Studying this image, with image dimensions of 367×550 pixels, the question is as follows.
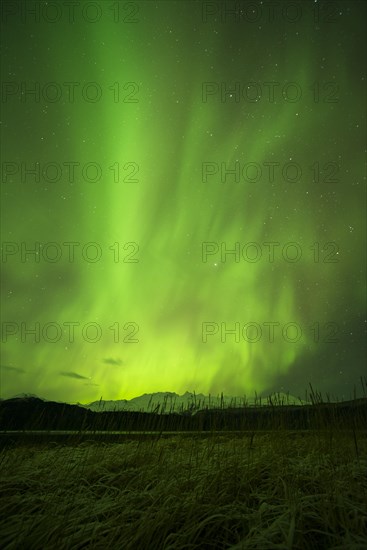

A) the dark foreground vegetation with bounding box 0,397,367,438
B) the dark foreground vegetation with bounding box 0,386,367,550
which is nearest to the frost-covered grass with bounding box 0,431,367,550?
the dark foreground vegetation with bounding box 0,386,367,550

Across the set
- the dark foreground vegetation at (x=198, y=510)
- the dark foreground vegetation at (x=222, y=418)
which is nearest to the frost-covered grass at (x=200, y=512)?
the dark foreground vegetation at (x=198, y=510)

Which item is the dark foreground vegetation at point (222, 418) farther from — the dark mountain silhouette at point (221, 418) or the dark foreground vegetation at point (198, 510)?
the dark foreground vegetation at point (198, 510)

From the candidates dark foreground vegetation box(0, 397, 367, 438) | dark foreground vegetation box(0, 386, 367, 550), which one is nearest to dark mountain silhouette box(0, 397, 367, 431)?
dark foreground vegetation box(0, 397, 367, 438)

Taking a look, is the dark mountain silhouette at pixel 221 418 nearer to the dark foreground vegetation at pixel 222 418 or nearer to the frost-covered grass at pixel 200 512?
the dark foreground vegetation at pixel 222 418

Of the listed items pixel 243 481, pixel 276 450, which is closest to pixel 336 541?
pixel 243 481

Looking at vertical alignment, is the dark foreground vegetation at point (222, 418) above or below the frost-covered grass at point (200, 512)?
above

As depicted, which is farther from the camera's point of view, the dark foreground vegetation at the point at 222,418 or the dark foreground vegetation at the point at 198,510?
the dark foreground vegetation at the point at 222,418

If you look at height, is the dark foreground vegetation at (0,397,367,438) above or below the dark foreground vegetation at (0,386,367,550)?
above

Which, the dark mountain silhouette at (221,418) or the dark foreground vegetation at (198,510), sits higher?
the dark mountain silhouette at (221,418)

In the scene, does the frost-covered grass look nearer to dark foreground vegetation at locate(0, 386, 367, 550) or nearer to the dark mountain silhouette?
dark foreground vegetation at locate(0, 386, 367, 550)

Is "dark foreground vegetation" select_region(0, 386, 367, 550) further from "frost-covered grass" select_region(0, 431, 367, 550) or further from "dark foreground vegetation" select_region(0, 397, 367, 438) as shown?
"dark foreground vegetation" select_region(0, 397, 367, 438)

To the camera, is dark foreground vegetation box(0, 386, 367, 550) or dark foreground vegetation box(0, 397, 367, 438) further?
dark foreground vegetation box(0, 397, 367, 438)

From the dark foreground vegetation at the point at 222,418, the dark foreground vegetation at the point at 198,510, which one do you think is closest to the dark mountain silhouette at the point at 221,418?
the dark foreground vegetation at the point at 222,418

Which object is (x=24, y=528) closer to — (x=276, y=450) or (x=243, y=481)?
(x=243, y=481)
